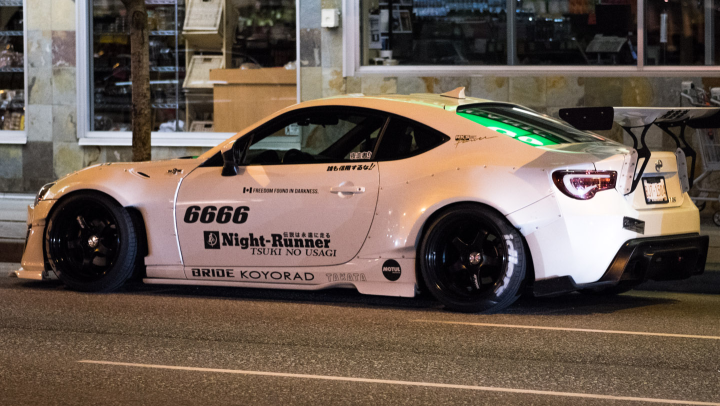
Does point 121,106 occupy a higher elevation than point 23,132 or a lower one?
higher

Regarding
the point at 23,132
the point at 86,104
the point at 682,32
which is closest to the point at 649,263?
the point at 682,32

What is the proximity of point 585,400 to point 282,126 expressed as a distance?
11.4 ft

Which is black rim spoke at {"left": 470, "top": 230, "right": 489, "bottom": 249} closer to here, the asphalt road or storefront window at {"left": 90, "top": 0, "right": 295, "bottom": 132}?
the asphalt road

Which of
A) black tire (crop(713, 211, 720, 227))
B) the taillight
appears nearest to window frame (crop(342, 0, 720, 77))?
black tire (crop(713, 211, 720, 227))

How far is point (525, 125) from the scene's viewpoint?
6801mm

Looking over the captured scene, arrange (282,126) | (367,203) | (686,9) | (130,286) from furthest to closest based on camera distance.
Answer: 1. (686,9)
2. (130,286)
3. (282,126)
4. (367,203)

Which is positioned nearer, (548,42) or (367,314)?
(367,314)

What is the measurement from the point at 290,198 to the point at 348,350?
167cm

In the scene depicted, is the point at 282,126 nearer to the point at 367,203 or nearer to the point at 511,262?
the point at 367,203

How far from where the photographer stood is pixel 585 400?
14.4 ft

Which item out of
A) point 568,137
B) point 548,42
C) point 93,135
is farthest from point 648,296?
point 93,135

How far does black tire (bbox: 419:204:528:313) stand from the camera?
620cm

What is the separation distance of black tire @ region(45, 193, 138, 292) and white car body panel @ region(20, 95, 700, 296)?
11cm

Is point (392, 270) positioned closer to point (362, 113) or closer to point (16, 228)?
point (362, 113)
